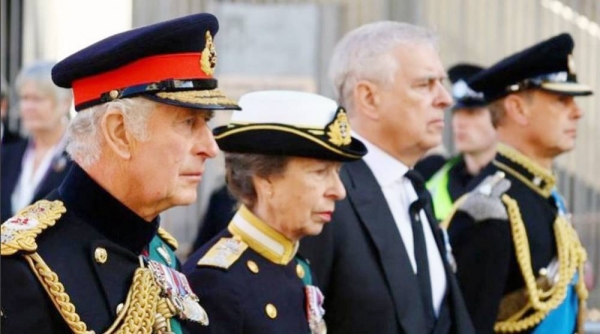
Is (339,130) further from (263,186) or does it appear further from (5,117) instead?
(5,117)

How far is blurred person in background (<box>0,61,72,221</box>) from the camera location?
8602 mm

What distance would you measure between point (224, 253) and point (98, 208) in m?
0.93

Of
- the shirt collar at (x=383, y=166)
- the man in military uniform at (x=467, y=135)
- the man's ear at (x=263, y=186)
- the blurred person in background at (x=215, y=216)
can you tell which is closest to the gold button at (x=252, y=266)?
the man's ear at (x=263, y=186)

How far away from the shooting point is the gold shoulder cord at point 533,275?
6.13m

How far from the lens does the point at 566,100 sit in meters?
6.50

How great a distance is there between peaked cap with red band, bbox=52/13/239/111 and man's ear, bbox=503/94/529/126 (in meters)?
Result: 2.46

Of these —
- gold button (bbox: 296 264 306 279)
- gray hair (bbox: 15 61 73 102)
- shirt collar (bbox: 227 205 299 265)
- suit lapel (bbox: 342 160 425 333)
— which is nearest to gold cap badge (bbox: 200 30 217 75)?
shirt collar (bbox: 227 205 299 265)

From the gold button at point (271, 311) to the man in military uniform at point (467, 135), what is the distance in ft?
13.3

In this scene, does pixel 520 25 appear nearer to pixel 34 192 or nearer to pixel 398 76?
pixel 34 192

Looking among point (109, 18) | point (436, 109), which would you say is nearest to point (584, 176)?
point (109, 18)

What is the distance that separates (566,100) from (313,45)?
4396 millimetres

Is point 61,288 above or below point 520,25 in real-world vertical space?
above

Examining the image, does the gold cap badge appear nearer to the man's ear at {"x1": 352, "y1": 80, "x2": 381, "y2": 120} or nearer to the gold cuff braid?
the gold cuff braid

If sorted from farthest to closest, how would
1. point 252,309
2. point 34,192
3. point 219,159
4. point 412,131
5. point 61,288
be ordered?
point 219,159 → point 34,192 → point 412,131 → point 252,309 → point 61,288
